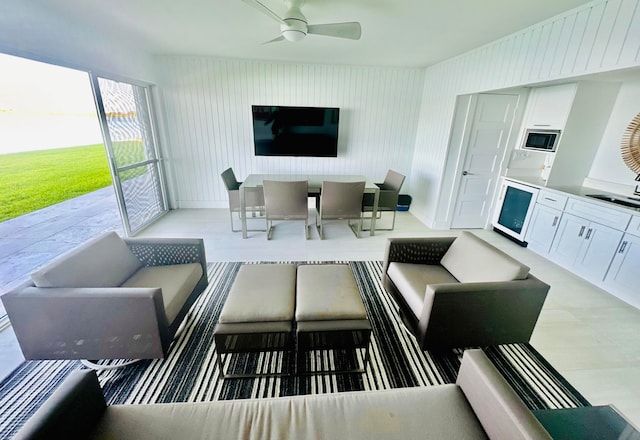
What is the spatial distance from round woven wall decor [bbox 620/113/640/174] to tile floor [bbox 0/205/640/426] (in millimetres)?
1328

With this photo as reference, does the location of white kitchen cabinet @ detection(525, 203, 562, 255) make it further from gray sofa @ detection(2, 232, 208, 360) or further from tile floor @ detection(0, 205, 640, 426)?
gray sofa @ detection(2, 232, 208, 360)

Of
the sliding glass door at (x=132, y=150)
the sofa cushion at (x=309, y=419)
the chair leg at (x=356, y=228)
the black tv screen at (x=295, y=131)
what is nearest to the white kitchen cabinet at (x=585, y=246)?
the chair leg at (x=356, y=228)

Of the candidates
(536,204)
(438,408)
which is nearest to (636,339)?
(536,204)

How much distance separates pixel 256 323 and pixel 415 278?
4.18ft

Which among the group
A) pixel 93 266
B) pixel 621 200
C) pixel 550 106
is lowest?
pixel 93 266

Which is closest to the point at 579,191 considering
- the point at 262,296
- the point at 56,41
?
the point at 262,296

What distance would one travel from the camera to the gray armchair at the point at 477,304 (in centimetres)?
168

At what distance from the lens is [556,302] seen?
8.25 feet

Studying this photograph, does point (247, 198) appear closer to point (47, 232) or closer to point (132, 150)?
point (132, 150)

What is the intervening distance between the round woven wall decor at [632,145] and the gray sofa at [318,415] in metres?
3.36

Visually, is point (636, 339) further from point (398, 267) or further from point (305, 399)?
point (305, 399)

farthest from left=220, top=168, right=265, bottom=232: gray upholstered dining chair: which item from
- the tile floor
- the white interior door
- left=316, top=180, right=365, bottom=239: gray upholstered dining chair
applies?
the white interior door

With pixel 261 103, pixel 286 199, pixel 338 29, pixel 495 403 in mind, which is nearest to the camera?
pixel 495 403

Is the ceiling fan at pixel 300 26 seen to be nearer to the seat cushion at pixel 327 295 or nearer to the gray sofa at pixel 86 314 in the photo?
the seat cushion at pixel 327 295
